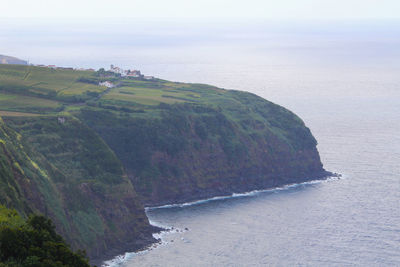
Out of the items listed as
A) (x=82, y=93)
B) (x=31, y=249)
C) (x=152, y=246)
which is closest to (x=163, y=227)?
(x=152, y=246)

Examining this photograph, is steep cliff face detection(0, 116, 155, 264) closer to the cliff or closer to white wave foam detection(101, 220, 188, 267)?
the cliff

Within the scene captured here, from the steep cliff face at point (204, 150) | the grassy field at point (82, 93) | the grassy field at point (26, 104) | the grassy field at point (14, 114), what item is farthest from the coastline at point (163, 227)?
the grassy field at point (26, 104)

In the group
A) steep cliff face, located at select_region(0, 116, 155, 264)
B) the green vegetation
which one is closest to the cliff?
steep cliff face, located at select_region(0, 116, 155, 264)

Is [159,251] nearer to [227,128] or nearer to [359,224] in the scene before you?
[359,224]

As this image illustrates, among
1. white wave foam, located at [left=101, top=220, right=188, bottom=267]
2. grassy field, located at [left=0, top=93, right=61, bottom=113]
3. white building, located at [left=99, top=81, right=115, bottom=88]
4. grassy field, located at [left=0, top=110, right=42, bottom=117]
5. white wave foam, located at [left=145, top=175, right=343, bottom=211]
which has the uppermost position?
white building, located at [left=99, top=81, right=115, bottom=88]

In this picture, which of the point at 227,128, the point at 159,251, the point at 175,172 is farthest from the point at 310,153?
the point at 159,251

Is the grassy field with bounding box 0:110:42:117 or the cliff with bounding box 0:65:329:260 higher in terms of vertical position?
the grassy field with bounding box 0:110:42:117
